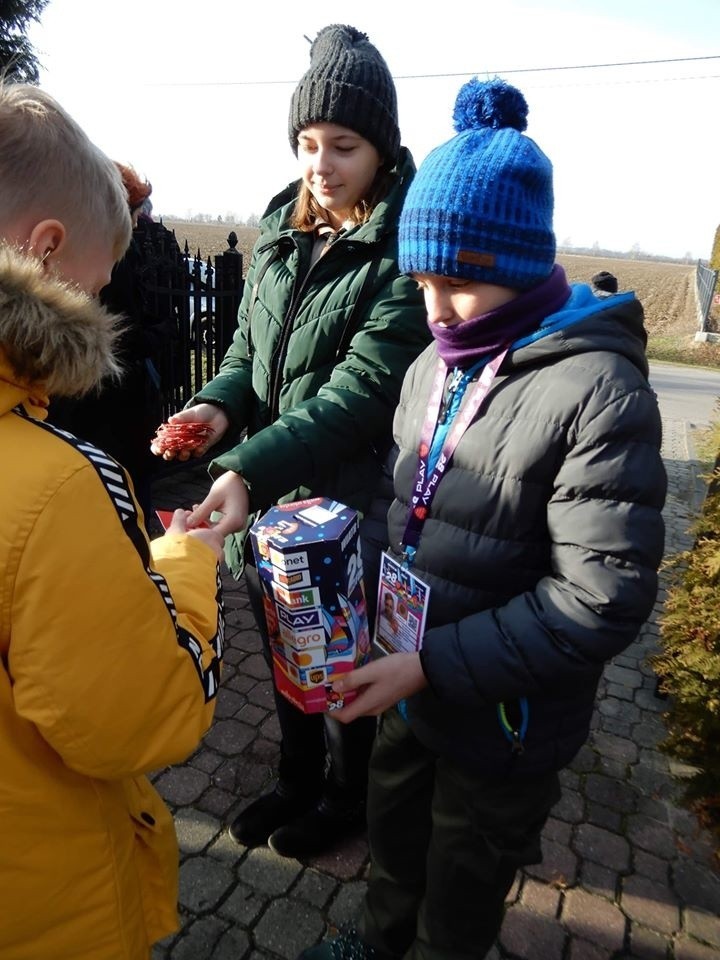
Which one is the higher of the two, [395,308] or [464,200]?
[464,200]

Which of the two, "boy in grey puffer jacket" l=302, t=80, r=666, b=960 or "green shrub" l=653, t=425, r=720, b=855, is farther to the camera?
"green shrub" l=653, t=425, r=720, b=855

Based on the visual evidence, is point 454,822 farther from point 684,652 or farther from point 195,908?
point 684,652

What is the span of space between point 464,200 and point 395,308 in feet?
1.82

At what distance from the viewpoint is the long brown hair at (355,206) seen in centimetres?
193

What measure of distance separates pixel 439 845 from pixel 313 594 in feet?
2.48

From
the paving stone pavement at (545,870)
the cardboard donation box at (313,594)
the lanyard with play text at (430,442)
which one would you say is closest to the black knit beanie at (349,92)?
the lanyard with play text at (430,442)

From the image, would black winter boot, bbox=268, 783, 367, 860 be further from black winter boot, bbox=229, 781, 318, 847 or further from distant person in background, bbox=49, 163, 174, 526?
distant person in background, bbox=49, 163, 174, 526

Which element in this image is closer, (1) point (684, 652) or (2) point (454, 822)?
(2) point (454, 822)

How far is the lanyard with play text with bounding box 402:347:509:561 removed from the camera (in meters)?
1.42

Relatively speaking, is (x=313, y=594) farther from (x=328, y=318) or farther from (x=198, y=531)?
(x=328, y=318)

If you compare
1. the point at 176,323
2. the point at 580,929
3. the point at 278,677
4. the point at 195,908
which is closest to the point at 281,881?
the point at 195,908

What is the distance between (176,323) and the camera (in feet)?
18.1

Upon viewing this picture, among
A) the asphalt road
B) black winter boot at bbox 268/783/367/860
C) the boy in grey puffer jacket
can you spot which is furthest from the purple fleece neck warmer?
the asphalt road

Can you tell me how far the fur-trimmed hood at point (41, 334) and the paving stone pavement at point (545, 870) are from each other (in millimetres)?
1880
